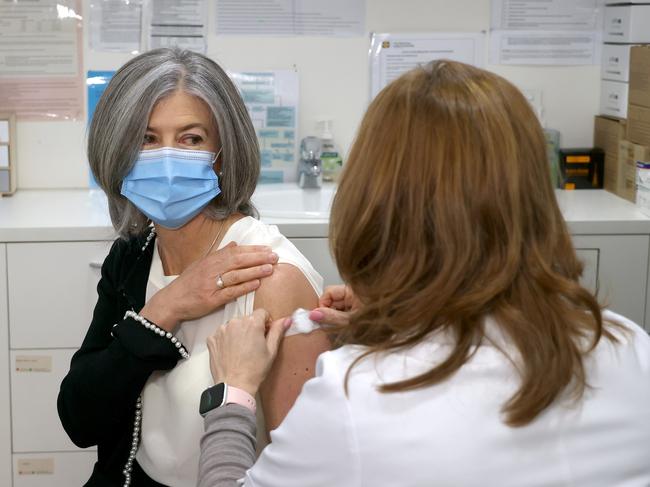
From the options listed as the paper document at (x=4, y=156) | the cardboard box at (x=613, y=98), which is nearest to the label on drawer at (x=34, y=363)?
the paper document at (x=4, y=156)

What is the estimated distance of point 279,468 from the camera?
3.69 ft

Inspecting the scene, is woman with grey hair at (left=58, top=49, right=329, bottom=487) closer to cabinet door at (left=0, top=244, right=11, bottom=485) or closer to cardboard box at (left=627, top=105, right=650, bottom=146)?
cabinet door at (left=0, top=244, right=11, bottom=485)

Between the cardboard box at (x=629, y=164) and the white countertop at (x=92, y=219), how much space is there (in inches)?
1.4

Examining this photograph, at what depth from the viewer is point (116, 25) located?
110 inches

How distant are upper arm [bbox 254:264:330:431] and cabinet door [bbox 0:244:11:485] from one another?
1.05 m

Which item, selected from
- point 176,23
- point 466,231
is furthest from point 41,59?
point 466,231

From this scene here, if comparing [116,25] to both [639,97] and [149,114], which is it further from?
[639,97]

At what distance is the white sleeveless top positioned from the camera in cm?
162

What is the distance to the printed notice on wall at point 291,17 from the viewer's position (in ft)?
9.23

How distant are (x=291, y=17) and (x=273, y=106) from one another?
0.86ft

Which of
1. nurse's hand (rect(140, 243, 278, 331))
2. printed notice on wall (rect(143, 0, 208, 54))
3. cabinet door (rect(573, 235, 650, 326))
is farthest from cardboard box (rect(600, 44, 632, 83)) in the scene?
nurse's hand (rect(140, 243, 278, 331))

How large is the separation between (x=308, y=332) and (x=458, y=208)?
0.52m

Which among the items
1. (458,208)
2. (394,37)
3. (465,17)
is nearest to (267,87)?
(394,37)

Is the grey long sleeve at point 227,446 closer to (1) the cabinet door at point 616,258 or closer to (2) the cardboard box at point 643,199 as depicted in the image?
(1) the cabinet door at point 616,258
